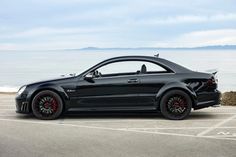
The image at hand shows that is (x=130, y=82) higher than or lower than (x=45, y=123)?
higher

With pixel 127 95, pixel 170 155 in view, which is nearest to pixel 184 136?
pixel 170 155

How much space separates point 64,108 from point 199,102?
2961 millimetres

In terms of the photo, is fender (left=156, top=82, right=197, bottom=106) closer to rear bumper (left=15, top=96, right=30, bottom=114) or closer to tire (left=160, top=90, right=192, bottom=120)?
tire (left=160, top=90, right=192, bottom=120)

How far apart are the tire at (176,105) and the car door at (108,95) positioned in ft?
1.96

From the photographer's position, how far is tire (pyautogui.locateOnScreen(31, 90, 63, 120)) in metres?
12.6

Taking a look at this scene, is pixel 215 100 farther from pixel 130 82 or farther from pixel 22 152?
pixel 22 152

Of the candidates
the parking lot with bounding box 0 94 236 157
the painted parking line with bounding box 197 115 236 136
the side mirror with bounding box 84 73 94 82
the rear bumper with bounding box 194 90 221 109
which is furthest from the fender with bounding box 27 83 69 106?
the painted parking line with bounding box 197 115 236 136

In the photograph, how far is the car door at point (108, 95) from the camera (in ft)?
41.7

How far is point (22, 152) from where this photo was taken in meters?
8.75

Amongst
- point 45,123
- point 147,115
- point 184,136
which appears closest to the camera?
point 184,136

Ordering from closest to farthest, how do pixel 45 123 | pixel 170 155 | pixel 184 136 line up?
pixel 170 155 < pixel 184 136 < pixel 45 123

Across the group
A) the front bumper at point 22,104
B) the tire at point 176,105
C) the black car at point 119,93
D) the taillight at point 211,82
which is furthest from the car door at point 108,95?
the taillight at point 211,82

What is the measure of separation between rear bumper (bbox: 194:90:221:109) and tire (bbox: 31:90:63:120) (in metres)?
3.01

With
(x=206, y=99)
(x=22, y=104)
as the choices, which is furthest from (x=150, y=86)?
(x=22, y=104)
